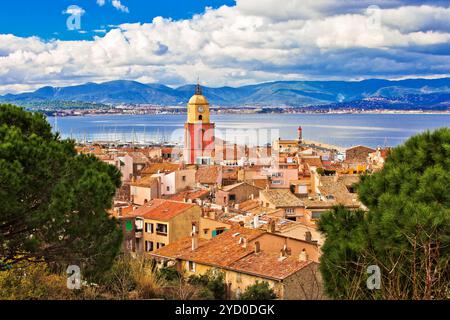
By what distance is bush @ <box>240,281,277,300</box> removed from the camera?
12.0m

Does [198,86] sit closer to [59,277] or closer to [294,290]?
[294,290]

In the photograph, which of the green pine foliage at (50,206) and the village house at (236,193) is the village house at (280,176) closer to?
the village house at (236,193)

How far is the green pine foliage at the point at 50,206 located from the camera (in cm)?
614

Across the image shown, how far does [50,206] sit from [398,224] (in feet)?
10.7

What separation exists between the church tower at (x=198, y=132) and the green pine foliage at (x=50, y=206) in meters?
43.4

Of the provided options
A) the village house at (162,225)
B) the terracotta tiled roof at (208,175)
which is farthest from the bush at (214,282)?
the terracotta tiled roof at (208,175)

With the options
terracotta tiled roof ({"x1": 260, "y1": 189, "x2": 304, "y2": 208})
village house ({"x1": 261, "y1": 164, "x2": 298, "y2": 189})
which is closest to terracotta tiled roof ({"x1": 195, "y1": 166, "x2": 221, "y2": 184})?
village house ({"x1": 261, "y1": 164, "x2": 298, "y2": 189})

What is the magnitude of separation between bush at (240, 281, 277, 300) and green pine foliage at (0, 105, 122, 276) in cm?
530

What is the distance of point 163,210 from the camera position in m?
21.8

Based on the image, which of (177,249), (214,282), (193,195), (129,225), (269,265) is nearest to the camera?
(214,282)

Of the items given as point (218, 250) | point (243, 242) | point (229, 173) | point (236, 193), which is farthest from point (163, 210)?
point (229, 173)

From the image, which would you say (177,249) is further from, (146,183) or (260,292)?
(146,183)
